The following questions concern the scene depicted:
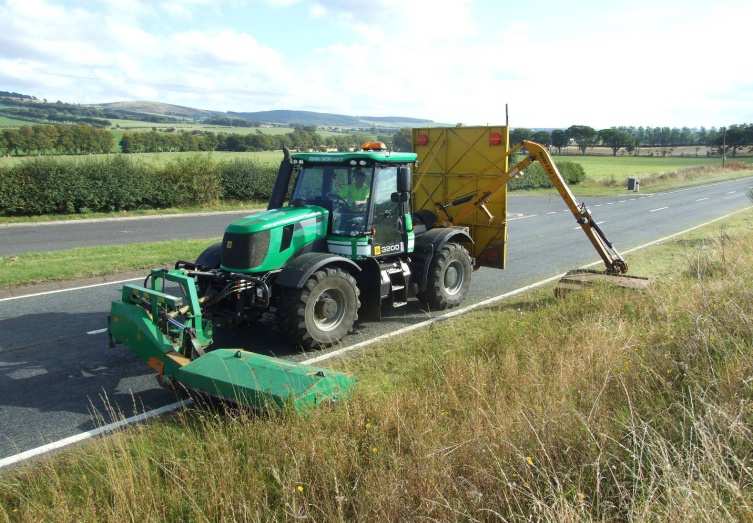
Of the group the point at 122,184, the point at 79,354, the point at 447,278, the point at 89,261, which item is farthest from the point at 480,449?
the point at 122,184

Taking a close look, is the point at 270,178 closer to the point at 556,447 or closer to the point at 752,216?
the point at 752,216

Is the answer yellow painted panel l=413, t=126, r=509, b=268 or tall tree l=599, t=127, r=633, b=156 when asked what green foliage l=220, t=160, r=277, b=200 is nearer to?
yellow painted panel l=413, t=126, r=509, b=268

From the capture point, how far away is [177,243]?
572 inches

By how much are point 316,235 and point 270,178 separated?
70.1ft

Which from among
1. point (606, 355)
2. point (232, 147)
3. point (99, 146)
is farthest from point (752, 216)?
point (99, 146)

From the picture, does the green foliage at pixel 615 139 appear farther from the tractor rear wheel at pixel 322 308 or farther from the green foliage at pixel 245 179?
the tractor rear wheel at pixel 322 308

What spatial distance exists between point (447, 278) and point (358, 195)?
227cm

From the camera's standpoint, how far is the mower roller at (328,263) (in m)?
5.13

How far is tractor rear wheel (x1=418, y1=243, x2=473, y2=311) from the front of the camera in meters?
8.59

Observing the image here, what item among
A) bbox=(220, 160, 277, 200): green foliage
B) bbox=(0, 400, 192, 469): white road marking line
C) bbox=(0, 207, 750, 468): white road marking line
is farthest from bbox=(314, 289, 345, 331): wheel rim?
bbox=(220, 160, 277, 200): green foliage

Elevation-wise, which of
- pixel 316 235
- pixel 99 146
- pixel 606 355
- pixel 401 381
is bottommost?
pixel 401 381

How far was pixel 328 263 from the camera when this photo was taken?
6988 millimetres

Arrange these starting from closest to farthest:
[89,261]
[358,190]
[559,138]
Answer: [358,190]
[89,261]
[559,138]

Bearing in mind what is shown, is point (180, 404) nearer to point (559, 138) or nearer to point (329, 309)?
point (329, 309)
